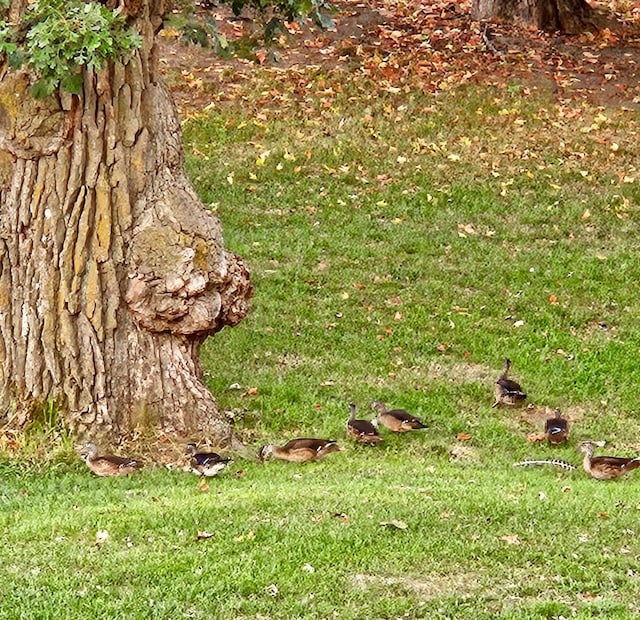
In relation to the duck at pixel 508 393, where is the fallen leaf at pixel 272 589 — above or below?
above

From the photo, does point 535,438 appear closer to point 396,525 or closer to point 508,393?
point 508,393

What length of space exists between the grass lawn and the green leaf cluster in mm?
2856

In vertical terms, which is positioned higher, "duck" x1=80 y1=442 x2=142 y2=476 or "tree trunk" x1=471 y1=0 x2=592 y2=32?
"tree trunk" x1=471 y1=0 x2=592 y2=32

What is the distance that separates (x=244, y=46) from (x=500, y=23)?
21.3 feet

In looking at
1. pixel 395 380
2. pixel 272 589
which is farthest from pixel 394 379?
pixel 272 589

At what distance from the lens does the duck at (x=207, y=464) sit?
9.08 meters

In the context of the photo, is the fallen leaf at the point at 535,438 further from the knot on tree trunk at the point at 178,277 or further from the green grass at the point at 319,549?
the knot on tree trunk at the point at 178,277

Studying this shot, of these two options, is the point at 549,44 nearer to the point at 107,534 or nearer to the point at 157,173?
the point at 157,173

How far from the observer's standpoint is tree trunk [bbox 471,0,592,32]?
74.4 ft

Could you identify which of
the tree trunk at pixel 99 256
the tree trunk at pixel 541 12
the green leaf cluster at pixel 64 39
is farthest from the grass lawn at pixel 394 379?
the tree trunk at pixel 541 12

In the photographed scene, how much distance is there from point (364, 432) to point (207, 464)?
1419mm

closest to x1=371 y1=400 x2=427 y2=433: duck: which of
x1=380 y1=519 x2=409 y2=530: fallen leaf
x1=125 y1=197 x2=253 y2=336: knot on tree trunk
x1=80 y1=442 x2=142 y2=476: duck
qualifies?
x1=125 y1=197 x2=253 y2=336: knot on tree trunk

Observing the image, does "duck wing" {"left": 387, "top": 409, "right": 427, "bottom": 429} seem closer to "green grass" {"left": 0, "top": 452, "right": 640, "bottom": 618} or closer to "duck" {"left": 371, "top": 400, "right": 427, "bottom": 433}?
"duck" {"left": 371, "top": 400, "right": 427, "bottom": 433}

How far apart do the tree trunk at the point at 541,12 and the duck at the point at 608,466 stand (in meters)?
14.9
